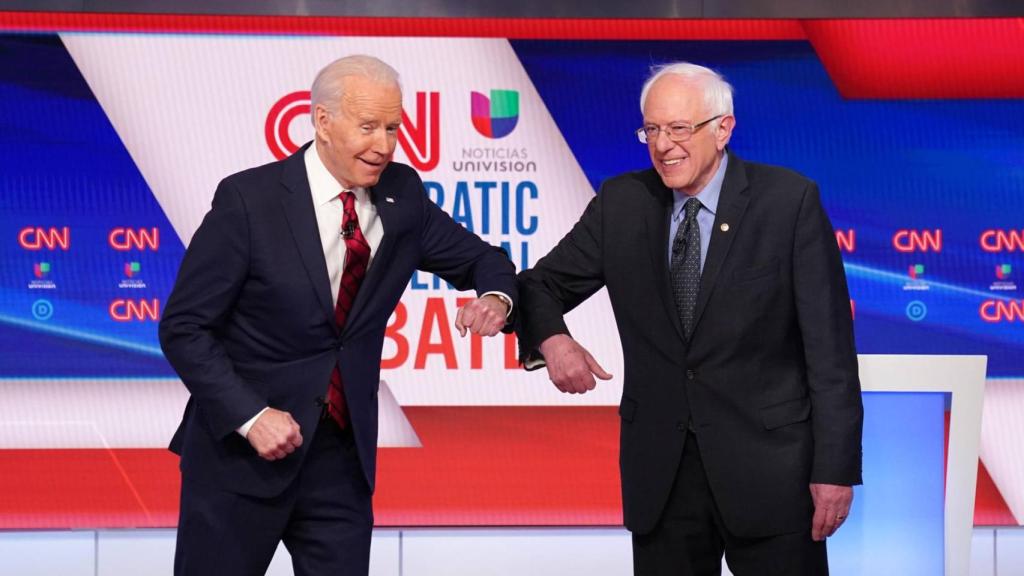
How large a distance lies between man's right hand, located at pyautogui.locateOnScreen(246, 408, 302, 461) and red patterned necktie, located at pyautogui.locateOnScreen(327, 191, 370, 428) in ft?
0.49

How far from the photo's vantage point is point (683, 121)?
2.26 metres

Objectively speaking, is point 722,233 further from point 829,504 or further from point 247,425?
point 247,425

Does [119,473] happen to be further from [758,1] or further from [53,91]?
[758,1]

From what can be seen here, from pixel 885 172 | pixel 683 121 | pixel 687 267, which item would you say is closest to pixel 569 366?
pixel 687 267

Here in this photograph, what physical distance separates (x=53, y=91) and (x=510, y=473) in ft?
6.97

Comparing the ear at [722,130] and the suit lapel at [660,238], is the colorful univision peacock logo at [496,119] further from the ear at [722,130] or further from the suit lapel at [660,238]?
the ear at [722,130]

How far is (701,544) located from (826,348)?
18.4 inches

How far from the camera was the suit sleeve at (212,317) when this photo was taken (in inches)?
84.9

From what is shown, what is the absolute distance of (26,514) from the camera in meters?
4.20

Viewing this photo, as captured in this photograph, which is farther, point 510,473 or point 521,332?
point 510,473

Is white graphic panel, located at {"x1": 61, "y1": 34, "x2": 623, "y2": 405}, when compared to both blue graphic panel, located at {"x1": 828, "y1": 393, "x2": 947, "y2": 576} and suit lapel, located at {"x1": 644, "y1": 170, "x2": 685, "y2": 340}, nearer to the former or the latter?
blue graphic panel, located at {"x1": 828, "y1": 393, "x2": 947, "y2": 576}

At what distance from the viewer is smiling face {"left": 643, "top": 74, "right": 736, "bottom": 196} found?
7.42 ft

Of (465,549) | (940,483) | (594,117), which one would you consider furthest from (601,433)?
(940,483)

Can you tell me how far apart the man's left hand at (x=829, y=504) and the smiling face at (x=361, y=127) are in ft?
3.46
